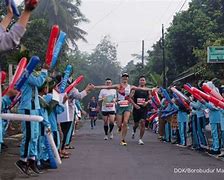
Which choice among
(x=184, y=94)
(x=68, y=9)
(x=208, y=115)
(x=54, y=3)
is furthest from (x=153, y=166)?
(x=68, y=9)

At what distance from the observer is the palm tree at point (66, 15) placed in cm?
3894

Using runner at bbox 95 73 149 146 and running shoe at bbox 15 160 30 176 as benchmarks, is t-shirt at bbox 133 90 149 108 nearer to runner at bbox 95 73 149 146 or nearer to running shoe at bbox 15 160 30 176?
runner at bbox 95 73 149 146

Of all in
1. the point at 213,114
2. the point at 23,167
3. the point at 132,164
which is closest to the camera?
the point at 23,167

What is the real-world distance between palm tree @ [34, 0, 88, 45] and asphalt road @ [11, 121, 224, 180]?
2674cm

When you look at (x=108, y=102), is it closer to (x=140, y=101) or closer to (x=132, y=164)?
(x=140, y=101)

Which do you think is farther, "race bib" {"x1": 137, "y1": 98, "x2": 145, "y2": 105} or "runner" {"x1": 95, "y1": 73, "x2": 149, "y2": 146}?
"race bib" {"x1": 137, "y1": 98, "x2": 145, "y2": 105}

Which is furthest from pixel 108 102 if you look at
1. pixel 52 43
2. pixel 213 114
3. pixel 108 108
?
pixel 52 43

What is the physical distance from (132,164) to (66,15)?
32101 mm

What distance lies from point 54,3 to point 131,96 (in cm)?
2600

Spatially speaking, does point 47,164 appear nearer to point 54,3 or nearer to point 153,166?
point 153,166

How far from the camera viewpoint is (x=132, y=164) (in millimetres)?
9000

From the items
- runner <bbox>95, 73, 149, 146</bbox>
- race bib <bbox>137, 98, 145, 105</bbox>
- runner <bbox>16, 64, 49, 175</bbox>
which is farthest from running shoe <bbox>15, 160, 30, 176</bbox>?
race bib <bbox>137, 98, 145, 105</bbox>

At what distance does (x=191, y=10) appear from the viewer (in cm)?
3172

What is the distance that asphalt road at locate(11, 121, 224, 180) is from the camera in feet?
25.0
